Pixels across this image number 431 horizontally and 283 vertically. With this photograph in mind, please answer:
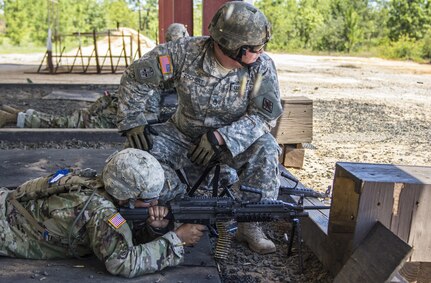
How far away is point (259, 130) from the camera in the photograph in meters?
3.38

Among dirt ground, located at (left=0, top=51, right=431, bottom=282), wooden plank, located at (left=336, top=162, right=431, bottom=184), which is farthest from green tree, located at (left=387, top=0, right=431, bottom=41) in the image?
wooden plank, located at (left=336, top=162, right=431, bottom=184)

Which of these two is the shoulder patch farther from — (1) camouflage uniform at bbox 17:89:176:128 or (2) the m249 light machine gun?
(1) camouflage uniform at bbox 17:89:176:128

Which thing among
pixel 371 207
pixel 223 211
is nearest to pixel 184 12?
pixel 223 211

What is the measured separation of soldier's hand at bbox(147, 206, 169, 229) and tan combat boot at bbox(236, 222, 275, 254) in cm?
75

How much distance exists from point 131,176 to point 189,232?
49cm

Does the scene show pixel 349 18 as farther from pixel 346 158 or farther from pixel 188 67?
pixel 188 67

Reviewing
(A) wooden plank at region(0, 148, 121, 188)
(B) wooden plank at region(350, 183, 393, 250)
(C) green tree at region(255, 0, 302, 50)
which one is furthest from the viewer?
(C) green tree at region(255, 0, 302, 50)

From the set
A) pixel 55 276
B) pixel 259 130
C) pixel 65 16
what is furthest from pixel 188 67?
pixel 65 16

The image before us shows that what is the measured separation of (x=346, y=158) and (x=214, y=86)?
324cm

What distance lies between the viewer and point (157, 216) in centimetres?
280

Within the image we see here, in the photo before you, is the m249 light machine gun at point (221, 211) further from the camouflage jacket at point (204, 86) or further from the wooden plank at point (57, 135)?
the wooden plank at point (57, 135)

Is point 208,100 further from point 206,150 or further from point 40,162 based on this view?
point 40,162

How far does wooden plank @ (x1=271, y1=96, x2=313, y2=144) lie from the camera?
17.2ft

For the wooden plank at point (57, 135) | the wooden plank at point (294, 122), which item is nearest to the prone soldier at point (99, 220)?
the wooden plank at point (294, 122)
